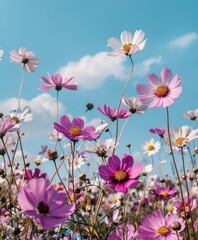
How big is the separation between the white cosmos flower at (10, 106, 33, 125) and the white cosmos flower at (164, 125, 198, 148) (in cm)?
55

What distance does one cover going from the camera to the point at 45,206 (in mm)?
807

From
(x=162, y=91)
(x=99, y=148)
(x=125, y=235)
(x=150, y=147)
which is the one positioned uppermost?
(x=150, y=147)

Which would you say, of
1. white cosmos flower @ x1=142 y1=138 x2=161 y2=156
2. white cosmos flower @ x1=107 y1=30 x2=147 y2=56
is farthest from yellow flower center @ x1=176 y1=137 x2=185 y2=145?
white cosmos flower @ x1=142 y1=138 x2=161 y2=156

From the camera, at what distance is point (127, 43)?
170 cm

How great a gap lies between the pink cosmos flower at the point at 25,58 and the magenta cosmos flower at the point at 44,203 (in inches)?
46.5

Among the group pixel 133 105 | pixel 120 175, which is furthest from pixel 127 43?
pixel 120 175

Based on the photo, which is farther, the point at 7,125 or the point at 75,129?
the point at 75,129

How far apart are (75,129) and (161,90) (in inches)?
12.1

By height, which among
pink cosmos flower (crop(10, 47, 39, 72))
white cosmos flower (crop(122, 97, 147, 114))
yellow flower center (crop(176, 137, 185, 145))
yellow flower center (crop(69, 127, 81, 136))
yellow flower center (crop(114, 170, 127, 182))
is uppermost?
pink cosmos flower (crop(10, 47, 39, 72))

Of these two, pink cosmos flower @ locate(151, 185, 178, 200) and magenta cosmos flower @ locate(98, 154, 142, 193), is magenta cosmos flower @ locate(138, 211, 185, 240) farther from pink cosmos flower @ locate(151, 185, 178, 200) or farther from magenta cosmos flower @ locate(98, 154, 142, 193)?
pink cosmos flower @ locate(151, 185, 178, 200)

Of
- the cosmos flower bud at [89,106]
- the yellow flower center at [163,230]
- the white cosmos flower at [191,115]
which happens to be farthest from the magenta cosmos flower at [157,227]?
the white cosmos flower at [191,115]

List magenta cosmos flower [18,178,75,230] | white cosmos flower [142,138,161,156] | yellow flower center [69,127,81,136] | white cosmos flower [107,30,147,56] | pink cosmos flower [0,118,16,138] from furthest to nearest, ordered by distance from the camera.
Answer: white cosmos flower [142,138,161,156]
white cosmos flower [107,30,147,56]
yellow flower center [69,127,81,136]
pink cosmos flower [0,118,16,138]
magenta cosmos flower [18,178,75,230]

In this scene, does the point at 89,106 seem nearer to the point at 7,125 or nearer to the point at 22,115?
the point at 22,115

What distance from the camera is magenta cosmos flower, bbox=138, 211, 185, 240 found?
4.82ft
